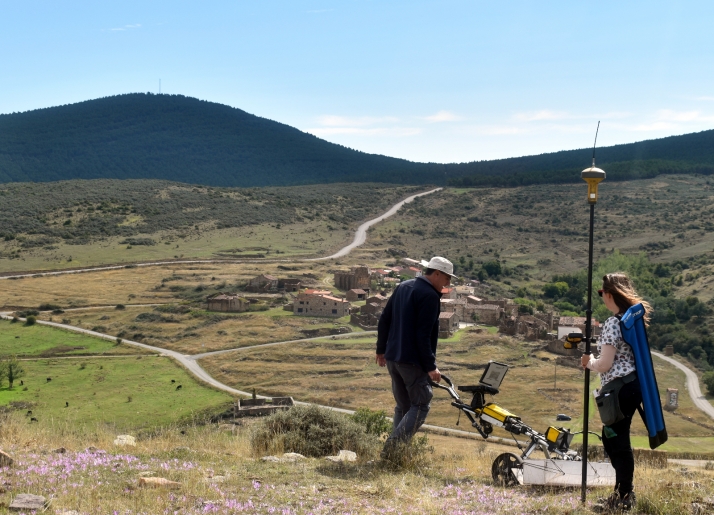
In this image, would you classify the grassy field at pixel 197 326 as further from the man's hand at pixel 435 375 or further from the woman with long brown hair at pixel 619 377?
the woman with long brown hair at pixel 619 377

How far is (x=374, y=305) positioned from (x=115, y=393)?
2038 cm

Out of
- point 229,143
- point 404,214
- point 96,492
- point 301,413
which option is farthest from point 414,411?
point 229,143

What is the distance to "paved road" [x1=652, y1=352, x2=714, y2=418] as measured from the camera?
32.7 metres

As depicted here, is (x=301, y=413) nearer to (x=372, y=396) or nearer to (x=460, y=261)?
(x=372, y=396)

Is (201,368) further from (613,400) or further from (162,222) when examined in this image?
(162,222)

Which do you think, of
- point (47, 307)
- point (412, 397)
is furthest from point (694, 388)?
point (47, 307)

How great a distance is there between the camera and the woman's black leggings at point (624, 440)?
5.53 metres

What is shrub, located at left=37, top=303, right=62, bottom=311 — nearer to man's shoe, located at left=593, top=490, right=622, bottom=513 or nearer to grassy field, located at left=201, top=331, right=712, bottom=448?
grassy field, located at left=201, top=331, right=712, bottom=448

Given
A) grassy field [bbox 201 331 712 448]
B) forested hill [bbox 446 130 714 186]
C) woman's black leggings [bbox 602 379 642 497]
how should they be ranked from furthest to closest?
forested hill [bbox 446 130 714 186]
grassy field [bbox 201 331 712 448]
woman's black leggings [bbox 602 379 642 497]

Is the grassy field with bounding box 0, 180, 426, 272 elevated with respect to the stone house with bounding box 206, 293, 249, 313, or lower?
elevated

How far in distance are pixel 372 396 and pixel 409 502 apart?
89.6 ft

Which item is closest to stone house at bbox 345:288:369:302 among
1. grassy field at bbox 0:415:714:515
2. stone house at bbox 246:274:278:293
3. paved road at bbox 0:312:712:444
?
stone house at bbox 246:274:278:293

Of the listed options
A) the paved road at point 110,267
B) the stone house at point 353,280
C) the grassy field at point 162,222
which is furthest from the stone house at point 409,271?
the paved road at point 110,267

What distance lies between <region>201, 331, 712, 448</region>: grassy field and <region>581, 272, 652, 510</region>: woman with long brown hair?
2253 cm
